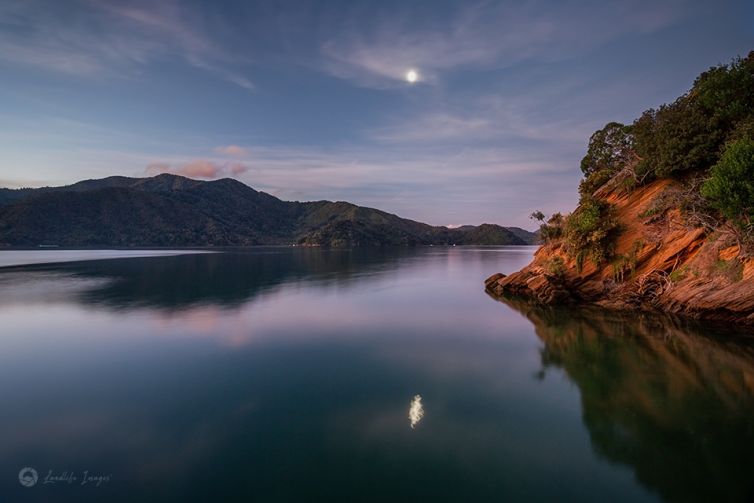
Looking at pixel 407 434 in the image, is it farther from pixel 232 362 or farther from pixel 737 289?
pixel 737 289

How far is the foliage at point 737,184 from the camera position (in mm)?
23109

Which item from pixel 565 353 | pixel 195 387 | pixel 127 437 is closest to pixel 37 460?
pixel 127 437

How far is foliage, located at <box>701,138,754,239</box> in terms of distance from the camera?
75.8 feet

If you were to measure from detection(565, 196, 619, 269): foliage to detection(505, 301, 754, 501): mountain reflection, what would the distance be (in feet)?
30.9

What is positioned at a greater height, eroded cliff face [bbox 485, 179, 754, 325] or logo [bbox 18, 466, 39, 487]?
eroded cliff face [bbox 485, 179, 754, 325]

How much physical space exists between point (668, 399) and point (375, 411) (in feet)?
41.4

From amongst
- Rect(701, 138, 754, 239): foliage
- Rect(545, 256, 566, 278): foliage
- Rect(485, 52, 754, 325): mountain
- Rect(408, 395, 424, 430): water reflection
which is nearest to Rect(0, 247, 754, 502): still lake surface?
Rect(408, 395, 424, 430): water reflection

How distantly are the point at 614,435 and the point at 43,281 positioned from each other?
76.9 m

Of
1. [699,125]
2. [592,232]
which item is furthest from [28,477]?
[699,125]

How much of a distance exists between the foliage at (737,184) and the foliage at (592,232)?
10159mm

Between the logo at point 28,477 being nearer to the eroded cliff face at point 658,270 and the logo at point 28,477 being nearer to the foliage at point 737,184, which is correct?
the foliage at point 737,184

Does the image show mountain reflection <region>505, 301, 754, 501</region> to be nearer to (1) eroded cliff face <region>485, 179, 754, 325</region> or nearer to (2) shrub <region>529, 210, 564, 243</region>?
(1) eroded cliff face <region>485, 179, 754, 325</region>

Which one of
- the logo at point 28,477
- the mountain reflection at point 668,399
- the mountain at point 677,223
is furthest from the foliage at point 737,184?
the logo at point 28,477

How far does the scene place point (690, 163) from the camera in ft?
102
